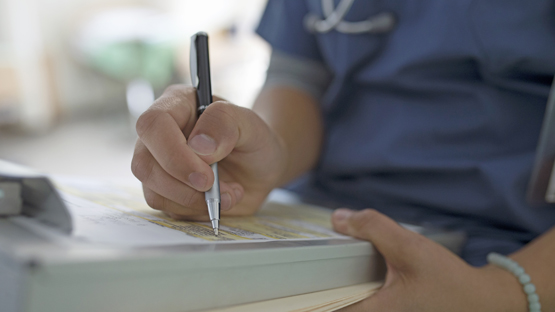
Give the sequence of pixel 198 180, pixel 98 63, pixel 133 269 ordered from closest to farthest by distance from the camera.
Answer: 1. pixel 133 269
2. pixel 198 180
3. pixel 98 63

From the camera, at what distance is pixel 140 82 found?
283cm

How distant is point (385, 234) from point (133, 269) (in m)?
0.20

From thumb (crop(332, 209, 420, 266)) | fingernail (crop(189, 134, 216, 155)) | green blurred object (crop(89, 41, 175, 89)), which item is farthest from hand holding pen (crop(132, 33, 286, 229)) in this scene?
green blurred object (crop(89, 41, 175, 89))

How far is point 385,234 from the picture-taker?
0.34 meters

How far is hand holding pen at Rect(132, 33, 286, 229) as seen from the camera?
304 mm

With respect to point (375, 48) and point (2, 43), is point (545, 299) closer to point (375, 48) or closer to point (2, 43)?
point (375, 48)

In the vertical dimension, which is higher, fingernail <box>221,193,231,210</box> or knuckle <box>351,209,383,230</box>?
fingernail <box>221,193,231,210</box>

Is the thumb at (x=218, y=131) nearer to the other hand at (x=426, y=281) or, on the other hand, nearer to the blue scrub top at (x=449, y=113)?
the other hand at (x=426, y=281)

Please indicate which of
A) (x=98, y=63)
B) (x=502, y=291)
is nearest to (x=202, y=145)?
(x=502, y=291)

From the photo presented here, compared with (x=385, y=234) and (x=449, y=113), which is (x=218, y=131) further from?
(x=449, y=113)

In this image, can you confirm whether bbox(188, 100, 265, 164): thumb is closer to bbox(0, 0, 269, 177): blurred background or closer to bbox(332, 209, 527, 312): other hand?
bbox(332, 209, 527, 312): other hand

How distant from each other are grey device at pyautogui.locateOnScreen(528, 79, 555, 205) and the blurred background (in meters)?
1.85

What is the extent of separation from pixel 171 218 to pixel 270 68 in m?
0.39

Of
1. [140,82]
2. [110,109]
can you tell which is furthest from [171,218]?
[110,109]
